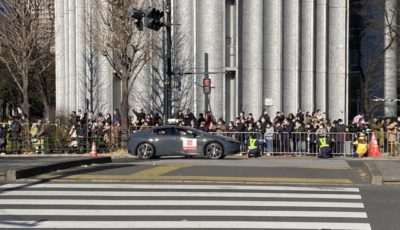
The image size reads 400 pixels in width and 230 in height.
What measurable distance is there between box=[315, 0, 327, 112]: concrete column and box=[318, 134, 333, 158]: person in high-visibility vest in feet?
39.5

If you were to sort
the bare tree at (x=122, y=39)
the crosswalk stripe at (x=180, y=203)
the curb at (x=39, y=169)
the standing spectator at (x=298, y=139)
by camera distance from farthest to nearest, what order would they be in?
1. the bare tree at (x=122, y=39)
2. the standing spectator at (x=298, y=139)
3. the curb at (x=39, y=169)
4. the crosswalk stripe at (x=180, y=203)

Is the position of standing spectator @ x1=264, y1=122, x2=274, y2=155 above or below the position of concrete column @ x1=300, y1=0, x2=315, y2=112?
below

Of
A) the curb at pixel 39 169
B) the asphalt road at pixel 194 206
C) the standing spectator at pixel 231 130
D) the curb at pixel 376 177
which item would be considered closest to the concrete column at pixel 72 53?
the standing spectator at pixel 231 130

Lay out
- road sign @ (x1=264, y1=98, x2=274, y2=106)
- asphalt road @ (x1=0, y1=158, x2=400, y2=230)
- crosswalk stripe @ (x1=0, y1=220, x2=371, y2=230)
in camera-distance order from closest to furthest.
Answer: crosswalk stripe @ (x1=0, y1=220, x2=371, y2=230), asphalt road @ (x1=0, y1=158, x2=400, y2=230), road sign @ (x1=264, y1=98, x2=274, y2=106)

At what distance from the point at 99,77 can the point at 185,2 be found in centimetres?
687

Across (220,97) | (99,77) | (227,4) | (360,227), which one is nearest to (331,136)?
(220,97)

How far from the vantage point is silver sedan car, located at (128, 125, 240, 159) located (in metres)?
26.7

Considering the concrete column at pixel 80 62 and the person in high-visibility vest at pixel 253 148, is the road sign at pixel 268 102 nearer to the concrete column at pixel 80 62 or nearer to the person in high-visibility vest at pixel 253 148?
the person in high-visibility vest at pixel 253 148

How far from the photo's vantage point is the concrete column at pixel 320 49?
40594mm

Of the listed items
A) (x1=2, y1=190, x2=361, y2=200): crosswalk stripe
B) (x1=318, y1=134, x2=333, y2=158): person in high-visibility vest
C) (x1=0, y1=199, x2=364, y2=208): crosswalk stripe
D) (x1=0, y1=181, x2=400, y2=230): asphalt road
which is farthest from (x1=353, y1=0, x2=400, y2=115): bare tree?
(x1=0, y1=199, x2=364, y2=208): crosswalk stripe

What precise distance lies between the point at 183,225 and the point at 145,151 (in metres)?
16.9

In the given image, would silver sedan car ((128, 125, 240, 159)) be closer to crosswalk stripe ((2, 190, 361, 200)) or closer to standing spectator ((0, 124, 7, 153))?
standing spectator ((0, 124, 7, 153))

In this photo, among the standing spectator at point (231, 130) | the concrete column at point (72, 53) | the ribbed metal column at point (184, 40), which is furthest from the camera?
the concrete column at point (72, 53)

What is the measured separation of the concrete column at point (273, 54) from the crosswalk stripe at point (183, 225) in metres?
28.5
